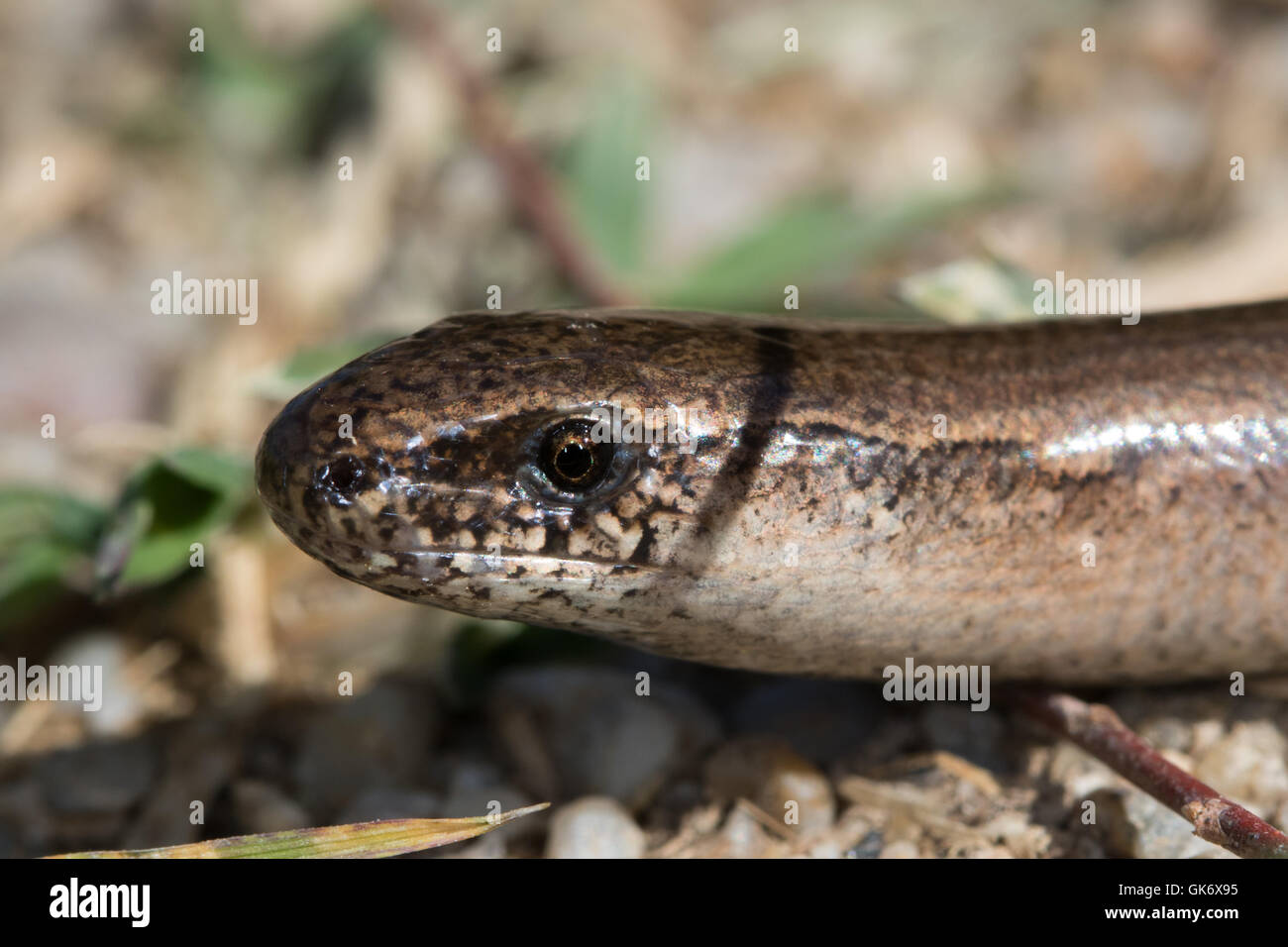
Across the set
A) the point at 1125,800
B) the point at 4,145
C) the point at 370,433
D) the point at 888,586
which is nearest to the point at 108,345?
the point at 4,145

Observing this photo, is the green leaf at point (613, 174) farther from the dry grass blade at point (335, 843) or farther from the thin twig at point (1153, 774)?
the dry grass blade at point (335, 843)

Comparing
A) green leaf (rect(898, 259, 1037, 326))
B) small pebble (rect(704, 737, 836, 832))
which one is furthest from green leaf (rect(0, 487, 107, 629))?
green leaf (rect(898, 259, 1037, 326))

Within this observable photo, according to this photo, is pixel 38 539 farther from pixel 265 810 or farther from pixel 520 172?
pixel 520 172

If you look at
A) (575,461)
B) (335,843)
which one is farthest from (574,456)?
(335,843)

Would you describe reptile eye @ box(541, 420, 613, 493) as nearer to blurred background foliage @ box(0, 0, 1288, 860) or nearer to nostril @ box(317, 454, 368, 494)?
nostril @ box(317, 454, 368, 494)

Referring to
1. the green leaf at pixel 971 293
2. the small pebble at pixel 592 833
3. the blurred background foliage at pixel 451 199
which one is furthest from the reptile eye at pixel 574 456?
the green leaf at pixel 971 293

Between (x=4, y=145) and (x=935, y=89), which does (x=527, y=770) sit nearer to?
(x=935, y=89)
